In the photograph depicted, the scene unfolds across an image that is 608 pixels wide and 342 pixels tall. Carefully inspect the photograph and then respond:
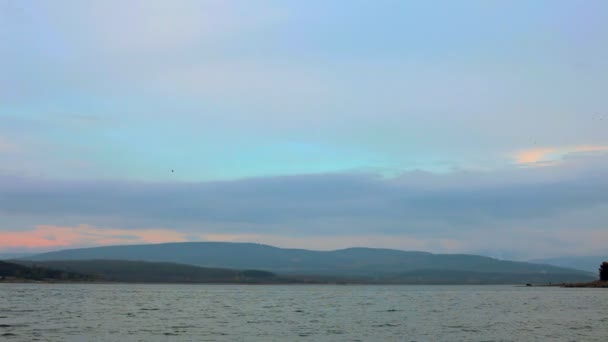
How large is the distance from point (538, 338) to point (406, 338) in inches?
499

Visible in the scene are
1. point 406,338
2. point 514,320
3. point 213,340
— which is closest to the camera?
point 213,340

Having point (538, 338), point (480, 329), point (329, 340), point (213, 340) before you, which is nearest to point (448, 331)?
point (480, 329)

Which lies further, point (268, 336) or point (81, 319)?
point (81, 319)

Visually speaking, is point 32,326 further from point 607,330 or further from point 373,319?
point 607,330

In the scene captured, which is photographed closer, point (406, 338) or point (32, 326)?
point (406, 338)

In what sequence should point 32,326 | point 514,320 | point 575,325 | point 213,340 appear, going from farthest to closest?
1. point 514,320
2. point 575,325
3. point 32,326
4. point 213,340

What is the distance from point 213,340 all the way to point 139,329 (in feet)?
45.1

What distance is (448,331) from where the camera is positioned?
75.2 m

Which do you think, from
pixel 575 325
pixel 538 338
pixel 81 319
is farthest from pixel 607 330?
pixel 81 319

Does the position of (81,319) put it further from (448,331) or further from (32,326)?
(448,331)

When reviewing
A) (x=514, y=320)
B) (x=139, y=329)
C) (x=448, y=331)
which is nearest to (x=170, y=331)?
(x=139, y=329)

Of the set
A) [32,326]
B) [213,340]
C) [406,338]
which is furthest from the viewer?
[32,326]

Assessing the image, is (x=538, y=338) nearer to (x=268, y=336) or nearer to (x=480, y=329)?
(x=480, y=329)

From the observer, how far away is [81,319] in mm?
87062
